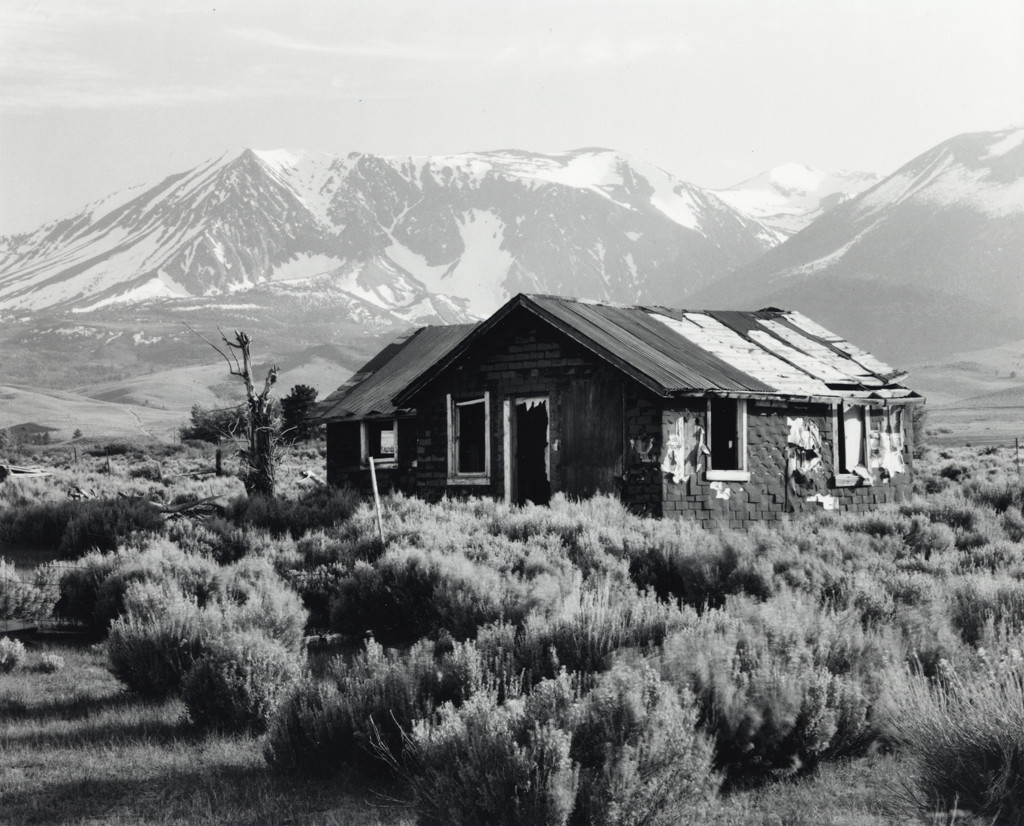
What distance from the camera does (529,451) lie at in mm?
23672

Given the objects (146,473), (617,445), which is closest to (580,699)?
(617,445)

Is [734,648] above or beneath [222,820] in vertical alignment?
above

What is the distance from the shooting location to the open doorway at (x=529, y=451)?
21766 mm

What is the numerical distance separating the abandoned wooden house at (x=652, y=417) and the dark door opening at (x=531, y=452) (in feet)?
0.11

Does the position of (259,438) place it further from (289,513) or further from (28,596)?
(28,596)

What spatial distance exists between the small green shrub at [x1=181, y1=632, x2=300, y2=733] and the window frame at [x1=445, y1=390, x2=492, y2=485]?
13062 mm

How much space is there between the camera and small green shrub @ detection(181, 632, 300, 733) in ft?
28.8

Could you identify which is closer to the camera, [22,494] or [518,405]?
[518,405]

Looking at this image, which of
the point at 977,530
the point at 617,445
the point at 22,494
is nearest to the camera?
the point at 977,530

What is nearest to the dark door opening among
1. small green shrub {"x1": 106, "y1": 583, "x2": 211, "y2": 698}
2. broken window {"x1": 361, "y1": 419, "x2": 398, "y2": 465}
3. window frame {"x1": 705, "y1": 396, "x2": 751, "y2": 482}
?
window frame {"x1": 705, "y1": 396, "x2": 751, "y2": 482}

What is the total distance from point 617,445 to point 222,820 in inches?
545

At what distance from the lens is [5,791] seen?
7500 mm

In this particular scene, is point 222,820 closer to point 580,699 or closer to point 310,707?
point 310,707

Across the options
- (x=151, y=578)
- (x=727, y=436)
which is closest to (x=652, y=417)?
(x=727, y=436)
